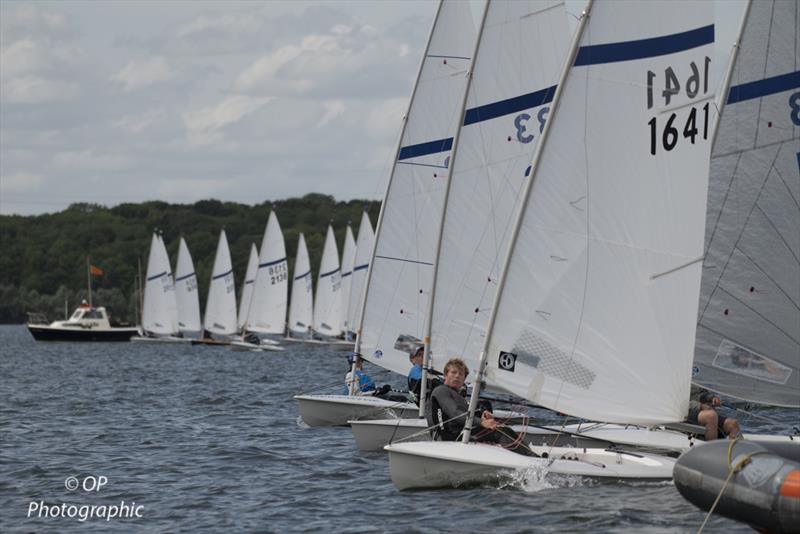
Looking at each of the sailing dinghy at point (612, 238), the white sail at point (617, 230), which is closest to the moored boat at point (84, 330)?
the sailing dinghy at point (612, 238)

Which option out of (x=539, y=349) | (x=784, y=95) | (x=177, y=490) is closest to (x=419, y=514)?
(x=539, y=349)

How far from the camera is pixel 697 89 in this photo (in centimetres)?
1363

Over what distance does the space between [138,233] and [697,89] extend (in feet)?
471

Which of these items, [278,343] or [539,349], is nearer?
[539,349]

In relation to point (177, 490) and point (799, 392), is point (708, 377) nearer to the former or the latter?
point (799, 392)

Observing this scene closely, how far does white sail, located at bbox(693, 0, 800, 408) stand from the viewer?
15.0m


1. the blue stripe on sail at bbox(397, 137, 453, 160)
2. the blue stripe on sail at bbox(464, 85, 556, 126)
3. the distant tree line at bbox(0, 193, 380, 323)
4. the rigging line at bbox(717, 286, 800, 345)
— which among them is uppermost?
the distant tree line at bbox(0, 193, 380, 323)

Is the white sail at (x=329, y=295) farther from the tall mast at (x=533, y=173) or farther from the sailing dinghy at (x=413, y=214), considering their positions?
the tall mast at (x=533, y=173)

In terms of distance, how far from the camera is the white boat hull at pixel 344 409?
21.1 m

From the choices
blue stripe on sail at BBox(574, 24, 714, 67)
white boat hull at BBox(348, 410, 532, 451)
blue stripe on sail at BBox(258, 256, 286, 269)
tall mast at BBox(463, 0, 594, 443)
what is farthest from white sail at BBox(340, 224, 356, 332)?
blue stripe on sail at BBox(574, 24, 714, 67)

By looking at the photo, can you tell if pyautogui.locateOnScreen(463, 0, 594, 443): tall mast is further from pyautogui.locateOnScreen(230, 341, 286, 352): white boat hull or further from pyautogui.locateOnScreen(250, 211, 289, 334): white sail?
pyautogui.locateOnScreen(250, 211, 289, 334): white sail

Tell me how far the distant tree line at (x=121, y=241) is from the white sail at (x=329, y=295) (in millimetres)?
60251

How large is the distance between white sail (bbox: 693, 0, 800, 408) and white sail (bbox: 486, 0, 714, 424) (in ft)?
6.16

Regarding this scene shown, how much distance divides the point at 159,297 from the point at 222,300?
3597mm
